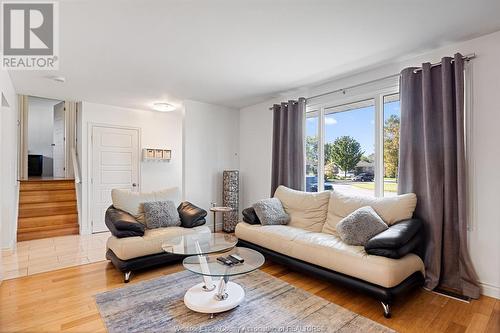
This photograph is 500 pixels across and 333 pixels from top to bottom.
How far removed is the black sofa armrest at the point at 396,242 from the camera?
228 centimetres

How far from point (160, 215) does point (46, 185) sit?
3701 millimetres

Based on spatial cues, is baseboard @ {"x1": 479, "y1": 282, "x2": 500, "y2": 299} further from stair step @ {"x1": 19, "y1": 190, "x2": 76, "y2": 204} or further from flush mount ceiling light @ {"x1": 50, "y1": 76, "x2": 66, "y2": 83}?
stair step @ {"x1": 19, "y1": 190, "x2": 76, "y2": 204}

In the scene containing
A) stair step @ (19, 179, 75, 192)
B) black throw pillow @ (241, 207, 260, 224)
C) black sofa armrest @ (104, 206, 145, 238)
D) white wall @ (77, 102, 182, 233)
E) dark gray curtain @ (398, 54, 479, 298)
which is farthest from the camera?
stair step @ (19, 179, 75, 192)

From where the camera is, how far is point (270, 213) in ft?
12.0

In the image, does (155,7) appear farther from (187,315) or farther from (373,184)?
(373,184)

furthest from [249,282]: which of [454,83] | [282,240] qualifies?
[454,83]

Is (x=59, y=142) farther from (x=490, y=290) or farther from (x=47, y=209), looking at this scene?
(x=490, y=290)

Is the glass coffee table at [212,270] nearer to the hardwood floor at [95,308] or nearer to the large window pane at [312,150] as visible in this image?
the hardwood floor at [95,308]

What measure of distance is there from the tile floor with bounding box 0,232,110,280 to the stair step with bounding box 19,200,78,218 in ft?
2.37

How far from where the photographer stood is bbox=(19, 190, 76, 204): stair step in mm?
5195

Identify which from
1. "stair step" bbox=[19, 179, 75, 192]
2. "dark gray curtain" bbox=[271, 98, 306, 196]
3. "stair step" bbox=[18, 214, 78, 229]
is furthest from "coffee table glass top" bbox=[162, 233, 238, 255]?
"stair step" bbox=[19, 179, 75, 192]

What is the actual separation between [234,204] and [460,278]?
3533 mm

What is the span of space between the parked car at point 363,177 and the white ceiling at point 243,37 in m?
1.42

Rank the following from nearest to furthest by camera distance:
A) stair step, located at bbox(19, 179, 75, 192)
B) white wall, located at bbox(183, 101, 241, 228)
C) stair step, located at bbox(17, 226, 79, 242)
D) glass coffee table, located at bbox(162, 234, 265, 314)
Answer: glass coffee table, located at bbox(162, 234, 265, 314)
stair step, located at bbox(17, 226, 79, 242)
white wall, located at bbox(183, 101, 241, 228)
stair step, located at bbox(19, 179, 75, 192)
